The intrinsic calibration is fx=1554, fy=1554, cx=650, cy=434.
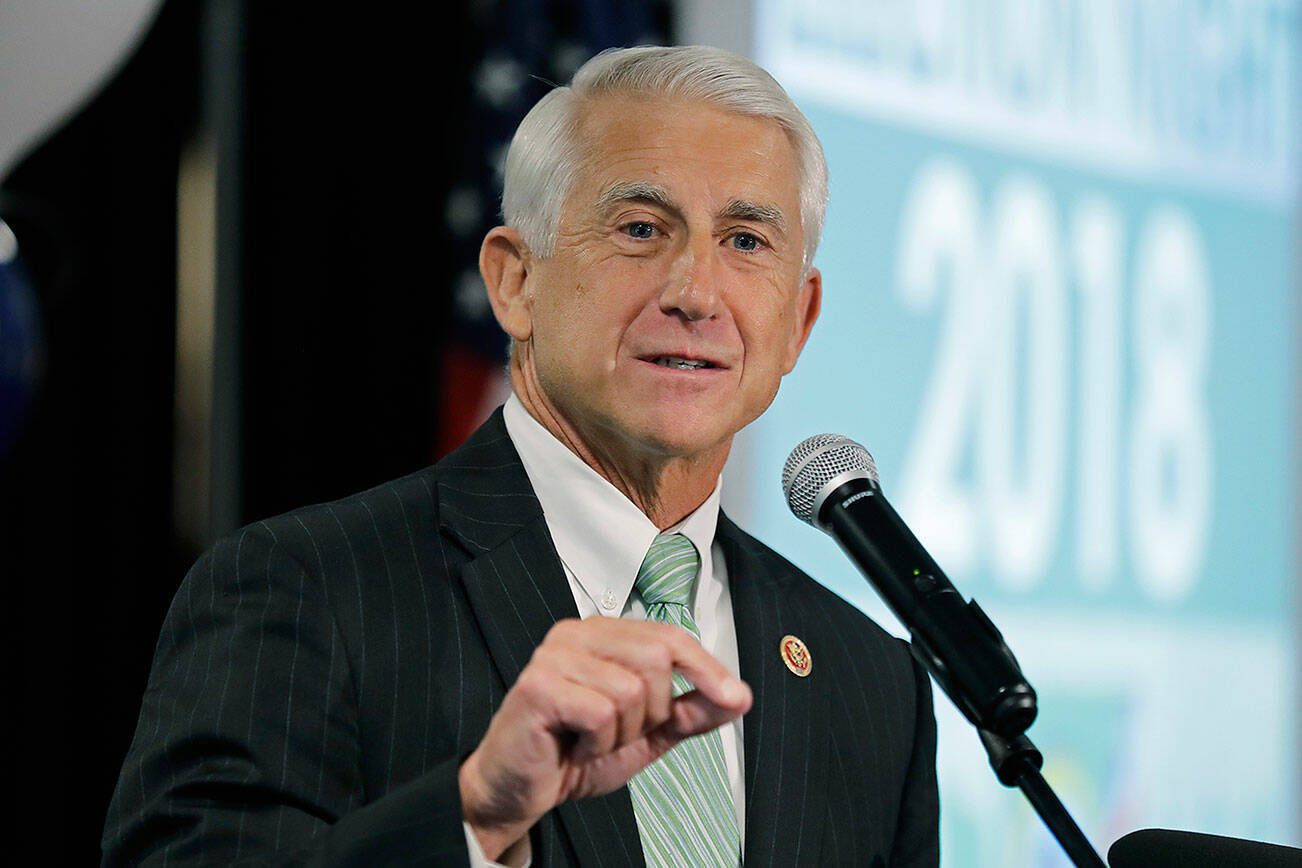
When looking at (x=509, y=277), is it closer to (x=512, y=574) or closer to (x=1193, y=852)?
(x=512, y=574)

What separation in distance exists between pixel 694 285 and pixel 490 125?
6.28ft

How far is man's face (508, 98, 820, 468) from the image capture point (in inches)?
81.3

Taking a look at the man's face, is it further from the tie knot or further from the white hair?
the tie knot

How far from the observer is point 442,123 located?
12.3 ft

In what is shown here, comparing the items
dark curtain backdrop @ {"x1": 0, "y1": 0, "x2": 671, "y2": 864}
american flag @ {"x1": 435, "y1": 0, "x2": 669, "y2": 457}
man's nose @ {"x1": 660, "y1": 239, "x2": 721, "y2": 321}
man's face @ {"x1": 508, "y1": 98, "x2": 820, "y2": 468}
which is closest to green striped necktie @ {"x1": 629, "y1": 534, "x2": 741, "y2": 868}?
man's face @ {"x1": 508, "y1": 98, "x2": 820, "y2": 468}

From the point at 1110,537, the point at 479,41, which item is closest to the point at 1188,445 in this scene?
the point at 1110,537

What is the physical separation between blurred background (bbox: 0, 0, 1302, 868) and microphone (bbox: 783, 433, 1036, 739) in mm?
1710

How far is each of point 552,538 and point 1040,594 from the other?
9.04 feet

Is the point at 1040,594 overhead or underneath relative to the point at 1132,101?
underneath

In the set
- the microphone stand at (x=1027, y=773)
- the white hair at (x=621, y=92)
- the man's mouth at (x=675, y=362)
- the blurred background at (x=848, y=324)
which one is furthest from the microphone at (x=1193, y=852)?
the blurred background at (x=848, y=324)

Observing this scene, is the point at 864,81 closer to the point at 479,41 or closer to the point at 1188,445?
the point at 479,41

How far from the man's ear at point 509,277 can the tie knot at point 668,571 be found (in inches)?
15.0

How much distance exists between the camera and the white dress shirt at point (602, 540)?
2041 mm

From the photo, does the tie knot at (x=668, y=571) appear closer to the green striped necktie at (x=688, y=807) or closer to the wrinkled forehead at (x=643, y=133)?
the green striped necktie at (x=688, y=807)
